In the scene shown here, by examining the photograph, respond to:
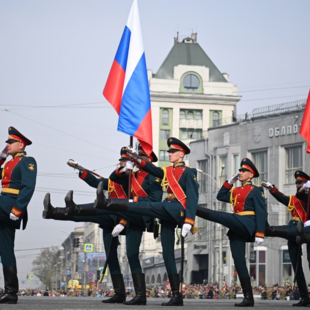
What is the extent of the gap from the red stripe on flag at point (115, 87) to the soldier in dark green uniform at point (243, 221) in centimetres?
271

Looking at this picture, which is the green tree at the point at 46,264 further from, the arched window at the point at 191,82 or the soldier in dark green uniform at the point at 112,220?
the soldier in dark green uniform at the point at 112,220

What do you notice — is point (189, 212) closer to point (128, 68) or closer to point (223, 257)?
point (128, 68)

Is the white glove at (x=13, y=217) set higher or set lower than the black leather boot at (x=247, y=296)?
higher

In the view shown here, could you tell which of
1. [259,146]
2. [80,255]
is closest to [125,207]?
[259,146]

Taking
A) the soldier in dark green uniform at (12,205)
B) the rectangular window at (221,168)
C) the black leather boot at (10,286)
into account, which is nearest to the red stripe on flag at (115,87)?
the soldier in dark green uniform at (12,205)

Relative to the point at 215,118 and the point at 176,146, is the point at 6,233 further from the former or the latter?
the point at 215,118

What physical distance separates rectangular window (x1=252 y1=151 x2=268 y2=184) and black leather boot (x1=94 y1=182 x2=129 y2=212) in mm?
38749

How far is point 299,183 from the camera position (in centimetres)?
1227

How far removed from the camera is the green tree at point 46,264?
139 m

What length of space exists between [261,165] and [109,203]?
39.6 meters

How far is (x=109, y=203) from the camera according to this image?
32.3 feet

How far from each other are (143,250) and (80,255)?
100.0ft

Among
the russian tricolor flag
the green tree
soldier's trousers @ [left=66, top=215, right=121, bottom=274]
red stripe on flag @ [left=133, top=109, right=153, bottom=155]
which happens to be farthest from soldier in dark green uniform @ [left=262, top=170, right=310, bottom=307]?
the green tree

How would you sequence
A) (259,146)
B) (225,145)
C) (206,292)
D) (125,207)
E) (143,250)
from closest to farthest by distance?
(125,207)
(206,292)
(259,146)
(225,145)
(143,250)
